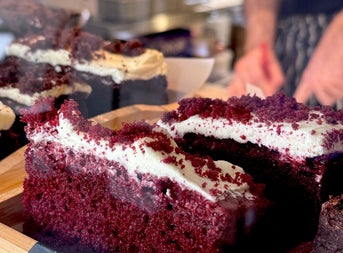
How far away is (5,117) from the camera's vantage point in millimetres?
1547

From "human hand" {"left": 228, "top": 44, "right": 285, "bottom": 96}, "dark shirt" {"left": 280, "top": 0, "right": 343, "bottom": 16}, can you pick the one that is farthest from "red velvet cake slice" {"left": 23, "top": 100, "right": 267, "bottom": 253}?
"dark shirt" {"left": 280, "top": 0, "right": 343, "bottom": 16}

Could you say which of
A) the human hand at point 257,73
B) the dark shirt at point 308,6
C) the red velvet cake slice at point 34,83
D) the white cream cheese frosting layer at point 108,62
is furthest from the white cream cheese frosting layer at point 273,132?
the dark shirt at point 308,6

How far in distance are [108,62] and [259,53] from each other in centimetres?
61

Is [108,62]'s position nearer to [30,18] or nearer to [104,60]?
[104,60]

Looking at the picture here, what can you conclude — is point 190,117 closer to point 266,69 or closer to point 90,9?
point 266,69

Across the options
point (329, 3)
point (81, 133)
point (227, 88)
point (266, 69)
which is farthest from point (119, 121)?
point (329, 3)

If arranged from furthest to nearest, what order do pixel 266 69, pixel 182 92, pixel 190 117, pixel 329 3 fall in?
pixel 329 3 → pixel 266 69 → pixel 182 92 → pixel 190 117

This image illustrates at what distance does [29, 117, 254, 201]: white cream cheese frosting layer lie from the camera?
108 cm

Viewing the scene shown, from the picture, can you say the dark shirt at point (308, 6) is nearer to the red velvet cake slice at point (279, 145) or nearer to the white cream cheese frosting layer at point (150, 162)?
the red velvet cake slice at point (279, 145)

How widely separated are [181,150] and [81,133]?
215 millimetres

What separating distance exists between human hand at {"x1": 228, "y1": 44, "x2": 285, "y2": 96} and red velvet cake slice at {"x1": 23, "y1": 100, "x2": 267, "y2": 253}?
46 centimetres

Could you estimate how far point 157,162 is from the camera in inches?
43.8

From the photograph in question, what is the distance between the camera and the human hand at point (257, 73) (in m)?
1.69

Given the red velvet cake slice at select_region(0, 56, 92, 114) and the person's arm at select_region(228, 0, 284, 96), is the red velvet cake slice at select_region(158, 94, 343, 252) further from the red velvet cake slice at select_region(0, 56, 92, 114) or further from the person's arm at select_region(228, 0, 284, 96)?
the red velvet cake slice at select_region(0, 56, 92, 114)
